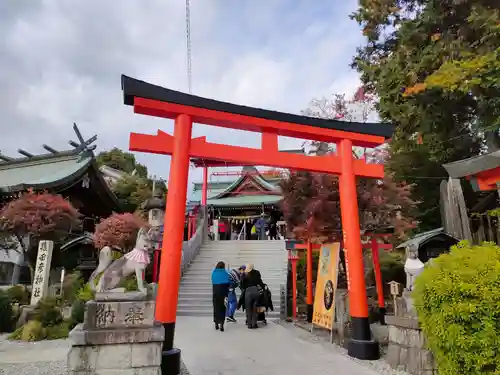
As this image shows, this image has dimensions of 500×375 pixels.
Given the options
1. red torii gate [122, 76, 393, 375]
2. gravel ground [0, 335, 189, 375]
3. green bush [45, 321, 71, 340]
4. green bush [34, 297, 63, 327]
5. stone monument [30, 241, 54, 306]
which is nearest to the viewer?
red torii gate [122, 76, 393, 375]

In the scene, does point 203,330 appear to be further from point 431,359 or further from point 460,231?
point 460,231

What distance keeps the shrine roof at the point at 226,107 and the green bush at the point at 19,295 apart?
28.0ft

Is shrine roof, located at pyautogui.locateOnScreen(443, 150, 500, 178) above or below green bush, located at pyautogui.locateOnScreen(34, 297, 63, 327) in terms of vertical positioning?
above

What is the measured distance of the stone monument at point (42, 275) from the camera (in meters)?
9.37

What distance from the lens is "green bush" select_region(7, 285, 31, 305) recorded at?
1069cm

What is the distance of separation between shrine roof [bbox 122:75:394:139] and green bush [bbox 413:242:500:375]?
3473 mm

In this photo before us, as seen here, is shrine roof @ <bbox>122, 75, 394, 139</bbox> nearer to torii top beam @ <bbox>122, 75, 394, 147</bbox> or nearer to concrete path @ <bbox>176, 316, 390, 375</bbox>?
torii top beam @ <bbox>122, 75, 394, 147</bbox>

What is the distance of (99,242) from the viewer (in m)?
13.4

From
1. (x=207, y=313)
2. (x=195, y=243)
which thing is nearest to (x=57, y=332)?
(x=207, y=313)

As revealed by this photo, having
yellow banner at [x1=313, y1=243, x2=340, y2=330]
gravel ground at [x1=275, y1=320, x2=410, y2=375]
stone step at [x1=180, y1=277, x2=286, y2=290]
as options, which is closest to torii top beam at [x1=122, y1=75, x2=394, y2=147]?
yellow banner at [x1=313, y1=243, x2=340, y2=330]

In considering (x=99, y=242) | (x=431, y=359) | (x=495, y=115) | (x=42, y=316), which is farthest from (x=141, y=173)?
(x=431, y=359)

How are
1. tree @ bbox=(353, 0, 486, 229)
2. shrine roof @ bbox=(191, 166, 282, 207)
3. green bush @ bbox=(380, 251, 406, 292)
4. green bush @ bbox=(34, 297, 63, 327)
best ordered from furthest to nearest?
shrine roof @ bbox=(191, 166, 282, 207), green bush @ bbox=(380, 251, 406, 292), tree @ bbox=(353, 0, 486, 229), green bush @ bbox=(34, 297, 63, 327)

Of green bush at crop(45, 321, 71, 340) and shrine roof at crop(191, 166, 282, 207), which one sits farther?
shrine roof at crop(191, 166, 282, 207)

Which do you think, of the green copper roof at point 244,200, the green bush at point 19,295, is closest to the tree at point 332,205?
the green bush at point 19,295
